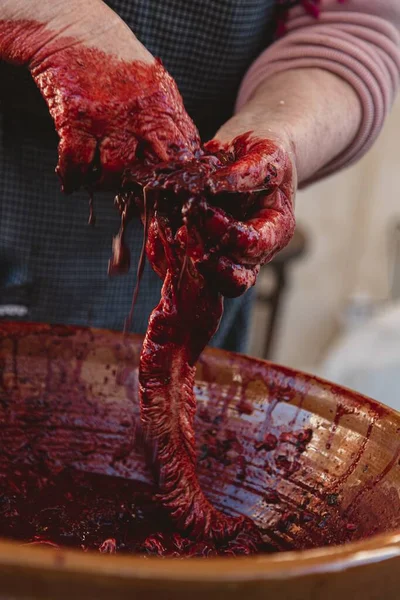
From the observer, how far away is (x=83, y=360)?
0.85 metres

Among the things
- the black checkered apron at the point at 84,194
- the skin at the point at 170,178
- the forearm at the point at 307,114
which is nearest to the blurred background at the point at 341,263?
the black checkered apron at the point at 84,194

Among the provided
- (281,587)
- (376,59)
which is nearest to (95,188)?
(281,587)

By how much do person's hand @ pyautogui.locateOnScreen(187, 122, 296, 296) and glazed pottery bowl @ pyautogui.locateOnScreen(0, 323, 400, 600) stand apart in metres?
0.20

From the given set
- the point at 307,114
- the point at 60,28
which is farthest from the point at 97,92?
the point at 307,114

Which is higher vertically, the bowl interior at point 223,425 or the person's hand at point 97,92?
the person's hand at point 97,92

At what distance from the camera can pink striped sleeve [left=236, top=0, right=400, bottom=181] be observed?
3.23ft

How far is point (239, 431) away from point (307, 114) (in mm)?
364

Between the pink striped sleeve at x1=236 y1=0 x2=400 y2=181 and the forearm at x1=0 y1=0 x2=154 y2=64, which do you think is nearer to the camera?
the forearm at x1=0 y1=0 x2=154 y2=64

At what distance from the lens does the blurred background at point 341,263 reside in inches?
121

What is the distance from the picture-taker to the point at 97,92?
603 mm

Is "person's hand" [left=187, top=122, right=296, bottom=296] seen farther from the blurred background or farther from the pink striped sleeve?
the blurred background

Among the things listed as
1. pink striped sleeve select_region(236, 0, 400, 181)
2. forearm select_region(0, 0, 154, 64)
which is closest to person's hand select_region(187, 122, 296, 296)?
forearm select_region(0, 0, 154, 64)

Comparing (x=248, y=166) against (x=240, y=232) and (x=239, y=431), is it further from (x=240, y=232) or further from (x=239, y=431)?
(x=239, y=431)

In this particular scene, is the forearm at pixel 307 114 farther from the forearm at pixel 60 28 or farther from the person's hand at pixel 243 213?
the forearm at pixel 60 28
